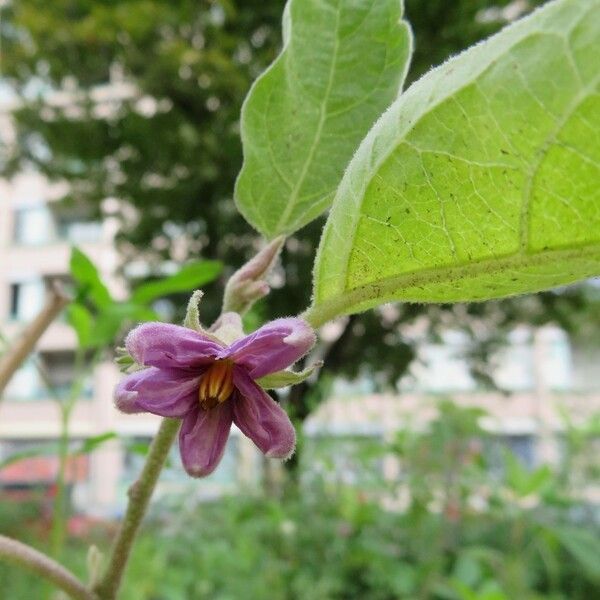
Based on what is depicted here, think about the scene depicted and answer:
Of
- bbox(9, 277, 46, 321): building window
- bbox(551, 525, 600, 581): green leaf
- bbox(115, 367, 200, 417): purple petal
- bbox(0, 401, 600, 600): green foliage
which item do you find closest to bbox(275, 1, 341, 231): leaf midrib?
bbox(115, 367, 200, 417): purple petal

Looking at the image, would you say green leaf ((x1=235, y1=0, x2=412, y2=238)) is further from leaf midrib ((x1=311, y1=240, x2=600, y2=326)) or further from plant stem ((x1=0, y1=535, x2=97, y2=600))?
plant stem ((x1=0, y1=535, x2=97, y2=600))

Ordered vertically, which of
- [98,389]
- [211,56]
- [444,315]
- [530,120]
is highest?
[530,120]

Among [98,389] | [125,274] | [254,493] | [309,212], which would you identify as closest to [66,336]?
[98,389]

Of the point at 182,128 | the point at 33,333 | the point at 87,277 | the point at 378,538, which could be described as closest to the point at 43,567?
the point at 33,333

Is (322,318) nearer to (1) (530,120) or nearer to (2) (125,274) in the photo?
(1) (530,120)

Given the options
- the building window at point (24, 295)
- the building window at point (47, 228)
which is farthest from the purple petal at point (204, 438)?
the building window at point (24, 295)

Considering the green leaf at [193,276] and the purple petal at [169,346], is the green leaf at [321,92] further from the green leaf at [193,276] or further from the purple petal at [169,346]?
the green leaf at [193,276]
